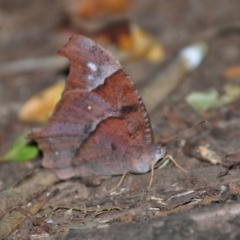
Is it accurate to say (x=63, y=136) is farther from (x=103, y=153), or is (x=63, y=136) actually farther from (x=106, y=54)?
(x=106, y=54)

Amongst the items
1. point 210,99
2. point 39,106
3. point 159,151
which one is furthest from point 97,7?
point 159,151

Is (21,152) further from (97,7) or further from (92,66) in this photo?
(97,7)

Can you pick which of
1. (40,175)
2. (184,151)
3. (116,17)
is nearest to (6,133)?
(40,175)

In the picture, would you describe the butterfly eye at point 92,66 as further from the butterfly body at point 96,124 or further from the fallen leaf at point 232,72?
the fallen leaf at point 232,72

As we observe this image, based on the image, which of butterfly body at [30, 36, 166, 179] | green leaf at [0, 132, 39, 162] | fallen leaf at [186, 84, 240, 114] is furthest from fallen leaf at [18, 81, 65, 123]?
butterfly body at [30, 36, 166, 179]

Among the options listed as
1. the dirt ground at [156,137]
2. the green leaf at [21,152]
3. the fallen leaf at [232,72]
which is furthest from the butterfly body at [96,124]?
the fallen leaf at [232,72]
